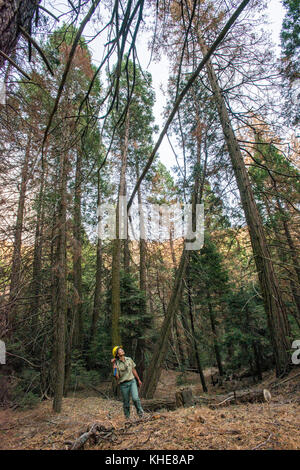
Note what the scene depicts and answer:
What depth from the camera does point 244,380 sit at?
12375 millimetres

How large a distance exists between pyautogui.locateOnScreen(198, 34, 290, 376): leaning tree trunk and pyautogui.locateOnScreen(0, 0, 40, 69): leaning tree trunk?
5.25 m

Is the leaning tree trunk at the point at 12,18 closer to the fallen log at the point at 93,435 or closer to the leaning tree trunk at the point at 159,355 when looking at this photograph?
the fallen log at the point at 93,435

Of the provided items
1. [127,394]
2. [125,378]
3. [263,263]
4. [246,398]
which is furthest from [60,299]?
[263,263]

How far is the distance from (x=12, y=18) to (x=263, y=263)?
6286mm

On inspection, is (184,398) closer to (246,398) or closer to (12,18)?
(246,398)

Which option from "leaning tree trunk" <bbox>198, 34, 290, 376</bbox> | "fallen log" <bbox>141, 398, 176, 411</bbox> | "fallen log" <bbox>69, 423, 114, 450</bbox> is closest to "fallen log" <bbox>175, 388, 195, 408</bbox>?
"fallen log" <bbox>141, 398, 176, 411</bbox>

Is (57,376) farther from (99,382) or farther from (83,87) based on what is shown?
(83,87)

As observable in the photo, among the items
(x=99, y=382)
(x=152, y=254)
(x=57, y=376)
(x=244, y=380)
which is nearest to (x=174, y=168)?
(x=152, y=254)

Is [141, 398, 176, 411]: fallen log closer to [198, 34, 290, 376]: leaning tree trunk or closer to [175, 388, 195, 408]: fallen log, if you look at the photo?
[175, 388, 195, 408]: fallen log

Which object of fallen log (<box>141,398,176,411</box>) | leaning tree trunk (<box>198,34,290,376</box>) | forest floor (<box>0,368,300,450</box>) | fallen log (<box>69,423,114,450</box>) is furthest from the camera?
fallen log (<box>141,398,176,411</box>)

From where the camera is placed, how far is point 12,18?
5.64ft

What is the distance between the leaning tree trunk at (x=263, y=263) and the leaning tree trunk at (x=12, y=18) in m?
5.25

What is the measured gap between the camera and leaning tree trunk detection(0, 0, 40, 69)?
1.66 meters

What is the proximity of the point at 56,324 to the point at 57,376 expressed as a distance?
1322 millimetres
